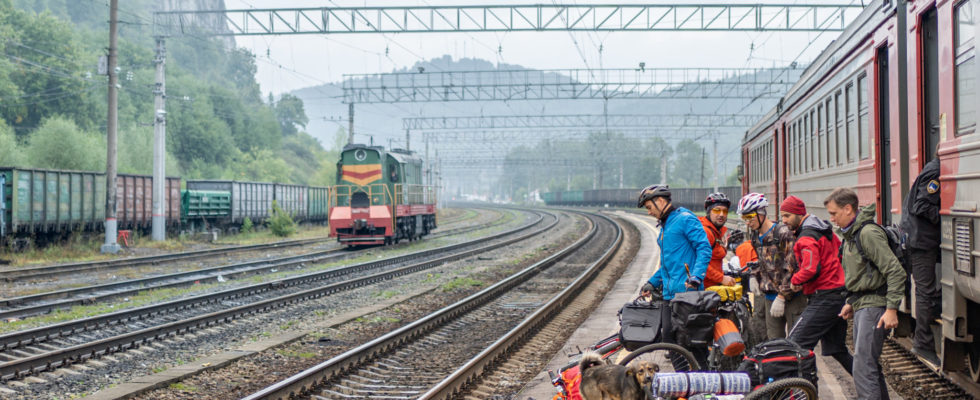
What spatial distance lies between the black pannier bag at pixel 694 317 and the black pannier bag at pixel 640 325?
130 mm

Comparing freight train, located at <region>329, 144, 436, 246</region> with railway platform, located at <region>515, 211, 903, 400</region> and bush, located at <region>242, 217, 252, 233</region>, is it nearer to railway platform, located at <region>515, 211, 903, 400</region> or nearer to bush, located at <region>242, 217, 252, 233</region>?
railway platform, located at <region>515, 211, 903, 400</region>

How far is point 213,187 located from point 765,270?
32424mm

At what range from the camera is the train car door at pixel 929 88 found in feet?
19.4

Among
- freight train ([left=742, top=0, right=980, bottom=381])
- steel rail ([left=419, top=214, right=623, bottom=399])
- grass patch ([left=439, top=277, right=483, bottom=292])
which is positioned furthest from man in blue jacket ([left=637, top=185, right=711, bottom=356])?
grass patch ([left=439, top=277, right=483, bottom=292])

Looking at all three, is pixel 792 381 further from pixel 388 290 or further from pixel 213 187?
pixel 213 187

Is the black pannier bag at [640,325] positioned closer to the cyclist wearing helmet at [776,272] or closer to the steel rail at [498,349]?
the cyclist wearing helmet at [776,272]

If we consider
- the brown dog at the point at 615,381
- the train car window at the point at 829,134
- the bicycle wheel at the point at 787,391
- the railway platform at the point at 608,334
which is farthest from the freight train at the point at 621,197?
the brown dog at the point at 615,381

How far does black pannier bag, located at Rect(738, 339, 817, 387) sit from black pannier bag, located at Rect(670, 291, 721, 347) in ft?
1.28

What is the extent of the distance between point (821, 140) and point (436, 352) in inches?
229

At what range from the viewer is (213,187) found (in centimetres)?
3494

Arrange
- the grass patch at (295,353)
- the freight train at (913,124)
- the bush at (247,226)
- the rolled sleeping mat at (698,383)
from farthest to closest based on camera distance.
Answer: the bush at (247,226)
the grass patch at (295,353)
the freight train at (913,124)
the rolled sleeping mat at (698,383)

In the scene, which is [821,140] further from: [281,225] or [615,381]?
[281,225]

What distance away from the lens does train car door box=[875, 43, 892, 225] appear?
727 centimetres

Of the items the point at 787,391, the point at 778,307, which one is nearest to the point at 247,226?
the point at 778,307
